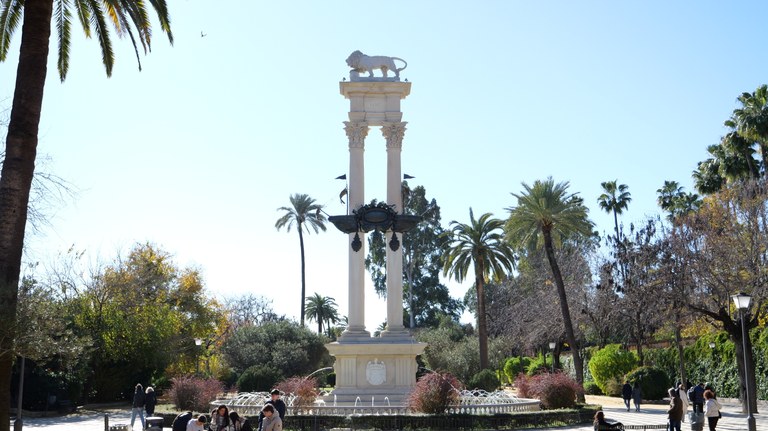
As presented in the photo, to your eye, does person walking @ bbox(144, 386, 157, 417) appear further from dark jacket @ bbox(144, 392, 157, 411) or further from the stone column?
the stone column

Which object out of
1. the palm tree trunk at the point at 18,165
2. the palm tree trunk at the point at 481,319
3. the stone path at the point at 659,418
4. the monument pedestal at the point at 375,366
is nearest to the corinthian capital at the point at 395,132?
the monument pedestal at the point at 375,366

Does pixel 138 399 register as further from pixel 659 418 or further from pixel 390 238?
pixel 659 418

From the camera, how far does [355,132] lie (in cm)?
3341

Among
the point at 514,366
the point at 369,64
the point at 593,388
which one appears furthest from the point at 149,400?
the point at 514,366

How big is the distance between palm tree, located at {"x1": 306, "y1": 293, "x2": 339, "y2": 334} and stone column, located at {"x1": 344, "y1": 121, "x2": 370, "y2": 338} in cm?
5354

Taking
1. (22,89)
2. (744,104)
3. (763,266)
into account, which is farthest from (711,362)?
(22,89)

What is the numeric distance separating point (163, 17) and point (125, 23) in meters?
0.91

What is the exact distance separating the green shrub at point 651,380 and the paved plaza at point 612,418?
7.95 ft

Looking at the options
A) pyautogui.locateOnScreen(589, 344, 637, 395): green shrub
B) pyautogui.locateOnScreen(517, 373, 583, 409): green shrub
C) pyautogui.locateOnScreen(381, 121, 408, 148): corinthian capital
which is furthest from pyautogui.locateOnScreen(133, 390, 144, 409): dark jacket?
pyautogui.locateOnScreen(589, 344, 637, 395): green shrub

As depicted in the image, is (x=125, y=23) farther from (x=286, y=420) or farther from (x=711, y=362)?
(x=711, y=362)

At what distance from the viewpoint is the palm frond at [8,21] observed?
19641mm

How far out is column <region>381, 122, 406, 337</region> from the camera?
104 ft

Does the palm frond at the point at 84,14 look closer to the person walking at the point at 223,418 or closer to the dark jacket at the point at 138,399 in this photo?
the person walking at the point at 223,418

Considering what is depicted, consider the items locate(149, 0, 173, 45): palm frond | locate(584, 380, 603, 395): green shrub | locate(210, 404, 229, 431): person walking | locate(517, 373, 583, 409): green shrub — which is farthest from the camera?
locate(584, 380, 603, 395): green shrub
